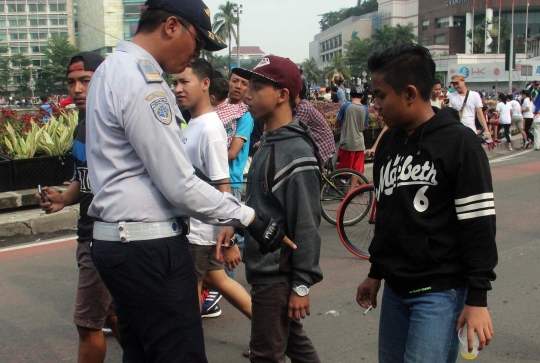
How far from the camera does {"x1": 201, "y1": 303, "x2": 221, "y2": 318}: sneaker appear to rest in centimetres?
465

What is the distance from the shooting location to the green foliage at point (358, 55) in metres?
103

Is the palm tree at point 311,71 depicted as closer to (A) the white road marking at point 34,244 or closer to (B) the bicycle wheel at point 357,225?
(A) the white road marking at point 34,244

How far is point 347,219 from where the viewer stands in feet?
21.1

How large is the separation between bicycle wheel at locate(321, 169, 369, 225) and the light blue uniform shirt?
568 centimetres

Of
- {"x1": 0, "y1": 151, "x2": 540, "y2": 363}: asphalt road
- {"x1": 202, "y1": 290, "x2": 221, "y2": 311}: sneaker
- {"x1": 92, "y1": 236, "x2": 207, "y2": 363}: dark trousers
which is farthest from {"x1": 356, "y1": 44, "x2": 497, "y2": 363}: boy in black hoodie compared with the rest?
{"x1": 202, "y1": 290, "x2": 221, "y2": 311}: sneaker

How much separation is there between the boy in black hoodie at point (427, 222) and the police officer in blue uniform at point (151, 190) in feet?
1.91

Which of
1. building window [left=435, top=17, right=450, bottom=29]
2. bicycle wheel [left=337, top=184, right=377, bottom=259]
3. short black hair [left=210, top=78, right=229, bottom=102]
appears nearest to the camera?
short black hair [left=210, top=78, right=229, bottom=102]

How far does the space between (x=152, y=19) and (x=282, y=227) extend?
1066mm

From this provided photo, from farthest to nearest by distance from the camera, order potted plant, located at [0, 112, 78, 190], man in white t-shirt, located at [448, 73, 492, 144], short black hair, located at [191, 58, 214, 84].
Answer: man in white t-shirt, located at [448, 73, 492, 144] → potted plant, located at [0, 112, 78, 190] → short black hair, located at [191, 58, 214, 84]

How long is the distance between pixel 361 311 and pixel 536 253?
98.7 inches

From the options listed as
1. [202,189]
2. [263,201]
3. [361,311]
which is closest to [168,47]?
[202,189]

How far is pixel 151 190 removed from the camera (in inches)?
82.4

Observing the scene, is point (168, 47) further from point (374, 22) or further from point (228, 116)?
point (374, 22)

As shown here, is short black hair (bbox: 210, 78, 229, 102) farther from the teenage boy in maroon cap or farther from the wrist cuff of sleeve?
the wrist cuff of sleeve
